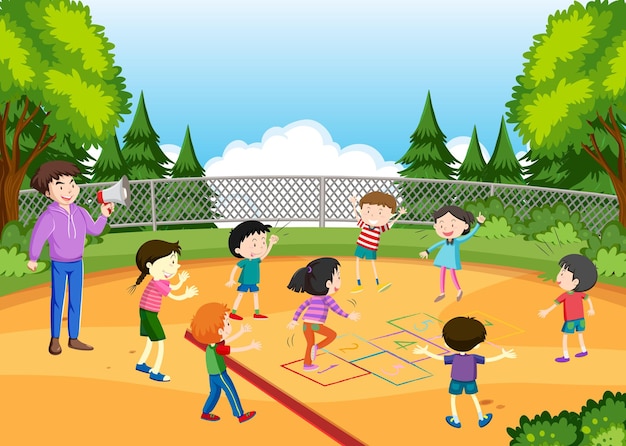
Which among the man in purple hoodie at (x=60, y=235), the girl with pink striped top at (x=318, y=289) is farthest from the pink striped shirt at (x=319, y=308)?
the man in purple hoodie at (x=60, y=235)

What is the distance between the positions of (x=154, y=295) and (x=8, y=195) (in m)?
7.82

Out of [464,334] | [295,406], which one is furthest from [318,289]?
[464,334]

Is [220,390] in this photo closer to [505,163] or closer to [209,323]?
[209,323]

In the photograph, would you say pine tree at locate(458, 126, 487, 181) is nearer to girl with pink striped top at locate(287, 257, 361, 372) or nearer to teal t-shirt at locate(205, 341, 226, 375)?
girl with pink striped top at locate(287, 257, 361, 372)

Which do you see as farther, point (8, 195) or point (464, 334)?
point (8, 195)

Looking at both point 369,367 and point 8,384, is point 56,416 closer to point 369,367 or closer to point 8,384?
point 8,384

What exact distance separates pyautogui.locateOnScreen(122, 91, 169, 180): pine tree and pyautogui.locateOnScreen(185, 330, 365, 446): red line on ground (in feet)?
46.9

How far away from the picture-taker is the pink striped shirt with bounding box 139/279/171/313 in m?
9.77

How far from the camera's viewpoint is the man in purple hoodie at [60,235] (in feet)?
34.6

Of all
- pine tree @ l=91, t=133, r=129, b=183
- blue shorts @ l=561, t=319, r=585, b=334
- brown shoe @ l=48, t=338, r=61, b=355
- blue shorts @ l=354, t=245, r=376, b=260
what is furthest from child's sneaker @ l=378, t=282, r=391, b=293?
pine tree @ l=91, t=133, r=129, b=183

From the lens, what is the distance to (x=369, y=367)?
10.3 m

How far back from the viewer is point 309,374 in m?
10.0

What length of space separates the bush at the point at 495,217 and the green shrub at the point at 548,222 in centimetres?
18

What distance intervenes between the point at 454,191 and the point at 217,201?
17.1 feet
